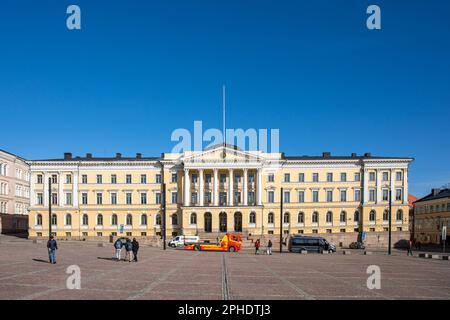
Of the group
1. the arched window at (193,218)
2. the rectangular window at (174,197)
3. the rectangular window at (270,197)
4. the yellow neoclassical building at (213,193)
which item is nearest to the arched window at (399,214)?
the yellow neoclassical building at (213,193)

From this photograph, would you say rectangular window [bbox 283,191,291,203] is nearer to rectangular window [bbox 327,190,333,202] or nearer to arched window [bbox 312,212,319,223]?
arched window [bbox 312,212,319,223]

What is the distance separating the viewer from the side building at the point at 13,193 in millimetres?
71125

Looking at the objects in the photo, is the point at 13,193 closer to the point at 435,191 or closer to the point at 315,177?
the point at 315,177

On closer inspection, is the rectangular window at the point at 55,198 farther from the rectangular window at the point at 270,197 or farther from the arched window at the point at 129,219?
the rectangular window at the point at 270,197

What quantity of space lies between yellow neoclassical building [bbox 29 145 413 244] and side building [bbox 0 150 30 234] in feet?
30.2

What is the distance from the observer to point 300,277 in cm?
1911

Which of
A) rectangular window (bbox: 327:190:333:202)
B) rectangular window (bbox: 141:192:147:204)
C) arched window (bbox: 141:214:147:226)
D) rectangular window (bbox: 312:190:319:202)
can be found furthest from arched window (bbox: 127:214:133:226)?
rectangular window (bbox: 327:190:333:202)

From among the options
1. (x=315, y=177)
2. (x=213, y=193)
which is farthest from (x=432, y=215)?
(x=213, y=193)

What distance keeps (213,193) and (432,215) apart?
44.7 meters

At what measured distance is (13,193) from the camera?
75.7 m

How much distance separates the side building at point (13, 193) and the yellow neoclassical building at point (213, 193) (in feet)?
30.2
